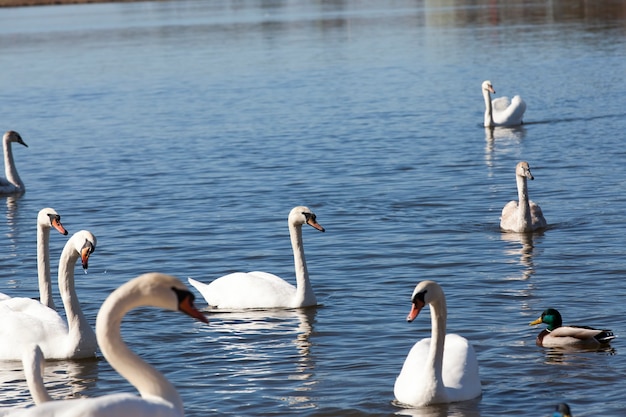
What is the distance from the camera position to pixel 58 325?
9.58 meters

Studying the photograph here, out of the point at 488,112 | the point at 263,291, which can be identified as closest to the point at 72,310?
the point at 263,291

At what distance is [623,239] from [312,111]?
14.1 metres

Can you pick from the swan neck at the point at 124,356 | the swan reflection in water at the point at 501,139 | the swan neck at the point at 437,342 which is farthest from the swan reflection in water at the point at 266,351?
the swan reflection in water at the point at 501,139

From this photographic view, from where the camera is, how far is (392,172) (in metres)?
18.2

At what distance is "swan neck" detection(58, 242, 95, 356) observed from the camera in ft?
31.0

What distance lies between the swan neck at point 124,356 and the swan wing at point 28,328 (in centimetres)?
367

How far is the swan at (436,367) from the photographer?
7.95 meters

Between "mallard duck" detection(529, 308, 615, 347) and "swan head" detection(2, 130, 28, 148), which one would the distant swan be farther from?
"swan head" detection(2, 130, 28, 148)

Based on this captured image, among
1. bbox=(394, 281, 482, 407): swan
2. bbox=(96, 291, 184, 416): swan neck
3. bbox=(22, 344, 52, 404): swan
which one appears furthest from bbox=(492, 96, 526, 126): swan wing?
bbox=(96, 291, 184, 416): swan neck

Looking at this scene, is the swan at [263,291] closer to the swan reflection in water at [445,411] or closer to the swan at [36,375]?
the swan reflection in water at [445,411]

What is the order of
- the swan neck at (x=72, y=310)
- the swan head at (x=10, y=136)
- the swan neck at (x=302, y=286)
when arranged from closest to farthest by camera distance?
the swan neck at (x=72, y=310) → the swan neck at (x=302, y=286) → the swan head at (x=10, y=136)

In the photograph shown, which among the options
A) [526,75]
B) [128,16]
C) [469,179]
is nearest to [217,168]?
[469,179]

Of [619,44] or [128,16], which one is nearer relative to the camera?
[619,44]

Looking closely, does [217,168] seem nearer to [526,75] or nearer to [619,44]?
[526,75]
